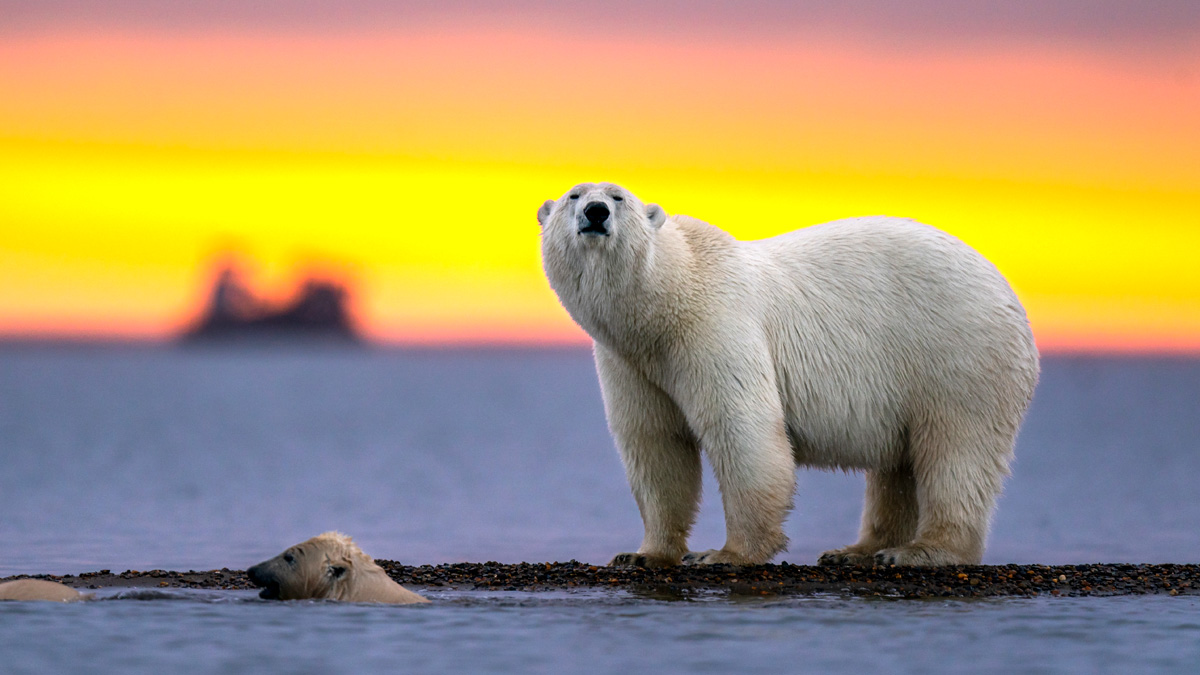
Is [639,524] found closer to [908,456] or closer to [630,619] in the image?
[908,456]

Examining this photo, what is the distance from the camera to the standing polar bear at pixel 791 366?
34.9 ft

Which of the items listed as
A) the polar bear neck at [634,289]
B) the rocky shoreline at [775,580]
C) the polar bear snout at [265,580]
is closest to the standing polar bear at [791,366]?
the polar bear neck at [634,289]

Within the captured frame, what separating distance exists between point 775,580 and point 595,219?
8.93 feet

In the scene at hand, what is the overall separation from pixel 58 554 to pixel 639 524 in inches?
379

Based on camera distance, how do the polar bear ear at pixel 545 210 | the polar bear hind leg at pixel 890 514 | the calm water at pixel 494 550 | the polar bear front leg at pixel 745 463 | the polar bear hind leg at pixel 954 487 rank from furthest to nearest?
the polar bear hind leg at pixel 890 514 → the polar bear hind leg at pixel 954 487 → the polar bear ear at pixel 545 210 → the polar bear front leg at pixel 745 463 → the calm water at pixel 494 550

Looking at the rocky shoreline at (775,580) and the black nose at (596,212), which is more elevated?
the black nose at (596,212)

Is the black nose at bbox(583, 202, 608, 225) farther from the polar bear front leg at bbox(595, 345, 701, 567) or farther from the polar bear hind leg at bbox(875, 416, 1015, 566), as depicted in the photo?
the polar bear hind leg at bbox(875, 416, 1015, 566)

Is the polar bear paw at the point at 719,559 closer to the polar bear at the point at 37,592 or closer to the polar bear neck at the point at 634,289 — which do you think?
the polar bear neck at the point at 634,289

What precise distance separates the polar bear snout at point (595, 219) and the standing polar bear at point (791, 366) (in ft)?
0.65

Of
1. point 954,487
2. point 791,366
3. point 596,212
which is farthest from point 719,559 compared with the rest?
point 596,212

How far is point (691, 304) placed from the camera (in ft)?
35.2

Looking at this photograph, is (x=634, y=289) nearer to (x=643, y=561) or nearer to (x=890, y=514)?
(x=643, y=561)

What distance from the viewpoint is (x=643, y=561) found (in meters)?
11.1

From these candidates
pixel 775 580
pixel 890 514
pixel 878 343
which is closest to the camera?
pixel 775 580
